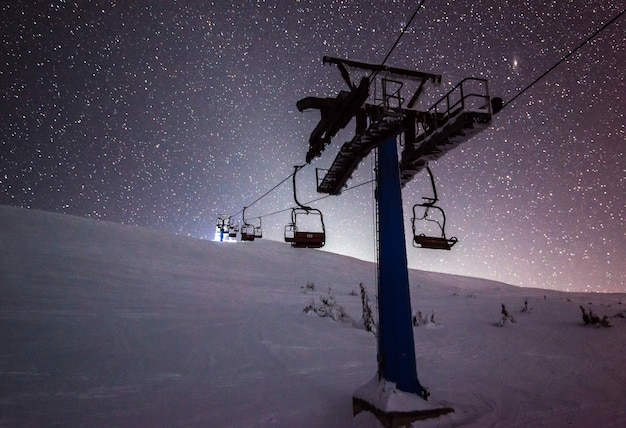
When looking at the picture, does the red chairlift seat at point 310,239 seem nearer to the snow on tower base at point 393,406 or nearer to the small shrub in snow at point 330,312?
the small shrub in snow at point 330,312

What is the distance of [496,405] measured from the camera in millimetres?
6207

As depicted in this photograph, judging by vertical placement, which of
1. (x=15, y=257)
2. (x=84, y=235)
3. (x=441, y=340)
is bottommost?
(x=441, y=340)

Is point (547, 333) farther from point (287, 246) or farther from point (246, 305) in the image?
point (287, 246)

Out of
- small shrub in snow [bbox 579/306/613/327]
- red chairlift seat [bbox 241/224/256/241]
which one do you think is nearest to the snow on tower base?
small shrub in snow [bbox 579/306/613/327]

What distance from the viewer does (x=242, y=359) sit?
28.8 ft

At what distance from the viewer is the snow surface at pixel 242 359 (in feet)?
19.3

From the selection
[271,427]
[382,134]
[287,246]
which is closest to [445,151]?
[382,134]

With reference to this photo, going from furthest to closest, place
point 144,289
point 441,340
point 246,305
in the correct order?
1. point 144,289
2. point 246,305
3. point 441,340

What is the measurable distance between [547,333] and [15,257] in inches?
957

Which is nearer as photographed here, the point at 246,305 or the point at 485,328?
the point at 485,328

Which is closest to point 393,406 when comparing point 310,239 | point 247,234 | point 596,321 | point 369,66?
point 369,66

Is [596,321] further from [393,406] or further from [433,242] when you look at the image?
[393,406]

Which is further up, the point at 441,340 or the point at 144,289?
the point at 144,289

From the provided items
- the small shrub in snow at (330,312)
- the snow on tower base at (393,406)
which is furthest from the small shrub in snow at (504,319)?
the snow on tower base at (393,406)
